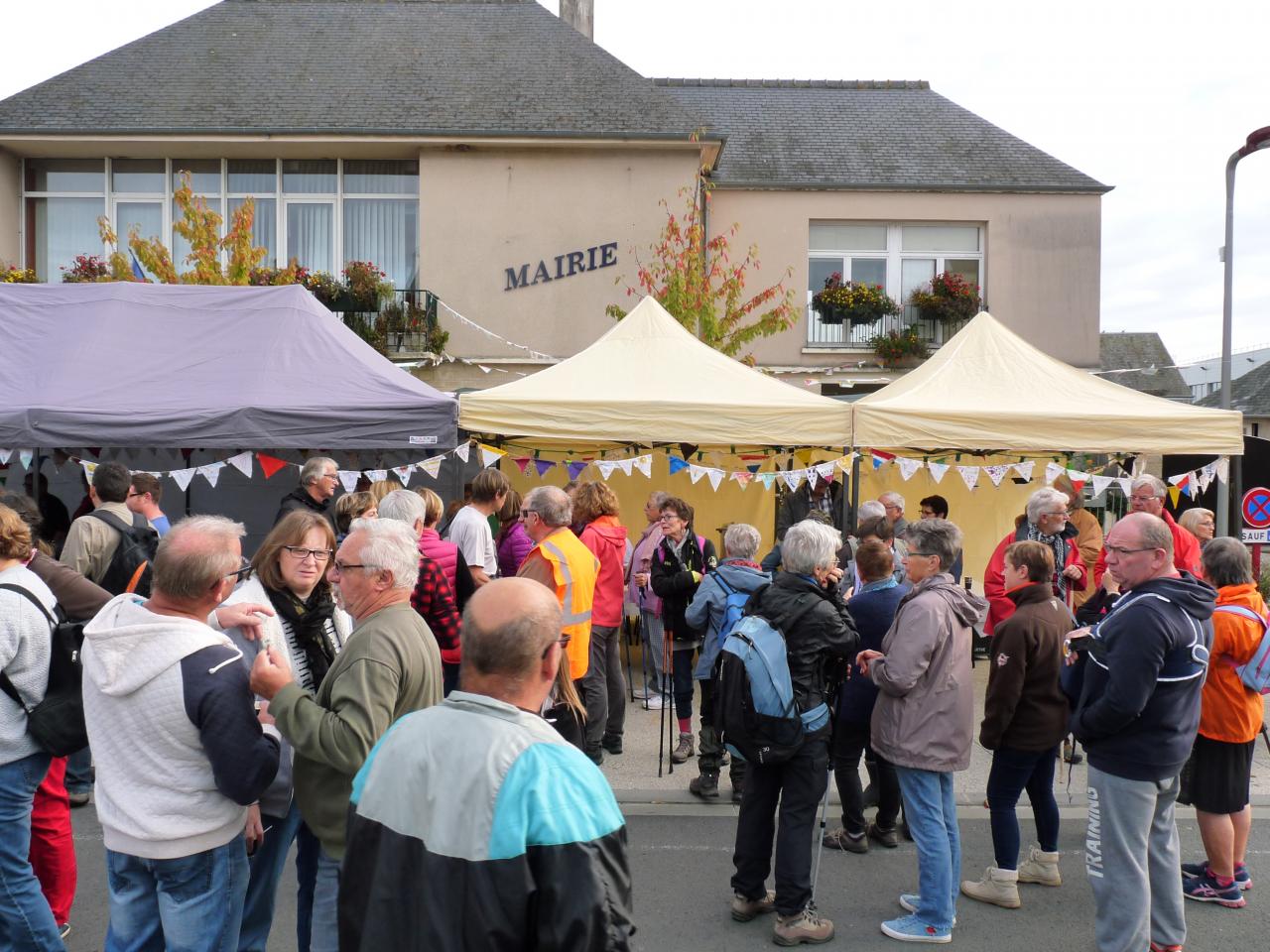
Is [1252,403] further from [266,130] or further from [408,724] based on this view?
[408,724]

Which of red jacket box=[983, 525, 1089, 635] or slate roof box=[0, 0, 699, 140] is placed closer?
red jacket box=[983, 525, 1089, 635]

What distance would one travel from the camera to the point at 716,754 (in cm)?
555

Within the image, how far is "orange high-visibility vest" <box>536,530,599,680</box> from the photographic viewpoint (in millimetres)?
5406

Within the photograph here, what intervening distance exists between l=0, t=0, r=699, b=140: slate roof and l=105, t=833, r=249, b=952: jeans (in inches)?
530

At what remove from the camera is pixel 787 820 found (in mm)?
3777

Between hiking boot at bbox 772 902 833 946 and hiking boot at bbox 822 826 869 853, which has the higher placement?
hiking boot at bbox 772 902 833 946

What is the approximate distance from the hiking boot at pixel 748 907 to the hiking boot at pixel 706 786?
145 centimetres

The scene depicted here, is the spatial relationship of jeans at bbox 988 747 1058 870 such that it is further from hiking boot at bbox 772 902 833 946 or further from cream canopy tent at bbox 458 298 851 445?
cream canopy tent at bbox 458 298 851 445

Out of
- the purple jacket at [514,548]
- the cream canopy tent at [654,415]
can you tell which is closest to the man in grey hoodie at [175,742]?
the purple jacket at [514,548]

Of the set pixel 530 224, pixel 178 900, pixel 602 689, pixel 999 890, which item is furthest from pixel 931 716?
pixel 530 224

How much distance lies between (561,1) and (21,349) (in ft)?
51.1

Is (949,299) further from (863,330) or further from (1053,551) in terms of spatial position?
(1053,551)

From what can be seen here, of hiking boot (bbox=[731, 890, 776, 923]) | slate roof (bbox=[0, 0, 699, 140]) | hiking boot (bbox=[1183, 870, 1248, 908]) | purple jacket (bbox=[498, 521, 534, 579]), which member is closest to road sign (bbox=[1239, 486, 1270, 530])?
hiking boot (bbox=[1183, 870, 1248, 908])

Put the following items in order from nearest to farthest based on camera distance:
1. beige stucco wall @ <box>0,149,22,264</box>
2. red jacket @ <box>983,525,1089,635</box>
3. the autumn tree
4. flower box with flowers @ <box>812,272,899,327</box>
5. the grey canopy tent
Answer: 1. red jacket @ <box>983,525,1089,635</box>
2. the grey canopy tent
3. the autumn tree
4. beige stucco wall @ <box>0,149,22,264</box>
5. flower box with flowers @ <box>812,272,899,327</box>
